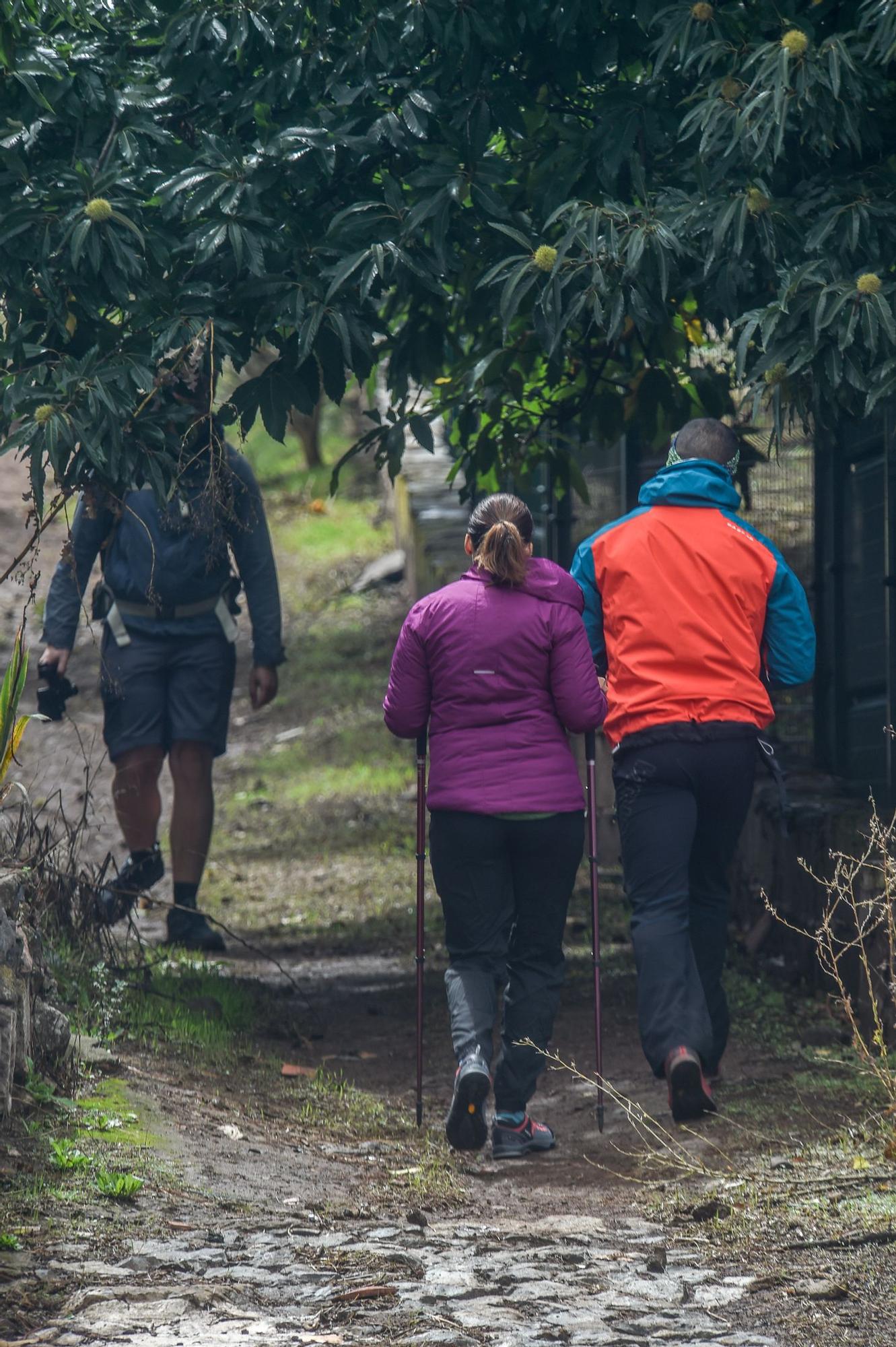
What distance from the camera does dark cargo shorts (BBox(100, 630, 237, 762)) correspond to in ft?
25.1

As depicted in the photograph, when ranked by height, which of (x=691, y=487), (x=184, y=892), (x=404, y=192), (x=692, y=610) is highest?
(x=404, y=192)

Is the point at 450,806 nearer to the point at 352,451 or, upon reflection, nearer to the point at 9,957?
the point at 9,957

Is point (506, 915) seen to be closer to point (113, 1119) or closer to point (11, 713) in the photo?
point (113, 1119)

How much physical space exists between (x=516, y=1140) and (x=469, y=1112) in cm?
26

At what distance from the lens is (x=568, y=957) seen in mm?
8086

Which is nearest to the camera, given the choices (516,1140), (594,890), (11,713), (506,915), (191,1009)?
(11,713)

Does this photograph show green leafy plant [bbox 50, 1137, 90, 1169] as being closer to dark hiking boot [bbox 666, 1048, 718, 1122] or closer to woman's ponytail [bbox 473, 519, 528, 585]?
dark hiking boot [bbox 666, 1048, 718, 1122]

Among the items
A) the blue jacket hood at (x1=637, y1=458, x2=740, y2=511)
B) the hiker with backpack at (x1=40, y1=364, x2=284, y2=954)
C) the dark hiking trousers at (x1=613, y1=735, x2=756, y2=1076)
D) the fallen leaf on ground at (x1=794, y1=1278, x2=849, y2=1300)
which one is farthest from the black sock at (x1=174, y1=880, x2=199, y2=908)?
the fallen leaf on ground at (x1=794, y1=1278, x2=849, y2=1300)

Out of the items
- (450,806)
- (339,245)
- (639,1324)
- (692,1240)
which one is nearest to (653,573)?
(450,806)

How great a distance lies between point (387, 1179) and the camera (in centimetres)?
500

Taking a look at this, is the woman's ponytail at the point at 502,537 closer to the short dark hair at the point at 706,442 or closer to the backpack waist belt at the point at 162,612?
the short dark hair at the point at 706,442

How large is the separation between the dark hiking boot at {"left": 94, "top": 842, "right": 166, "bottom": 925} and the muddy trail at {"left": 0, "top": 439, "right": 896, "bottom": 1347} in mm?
132

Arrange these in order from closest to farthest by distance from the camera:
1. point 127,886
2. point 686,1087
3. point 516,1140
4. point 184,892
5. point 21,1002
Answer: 1. point 21,1002
2. point 686,1087
3. point 516,1140
4. point 127,886
5. point 184,892

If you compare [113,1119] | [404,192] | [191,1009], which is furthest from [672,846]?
[404,192]
